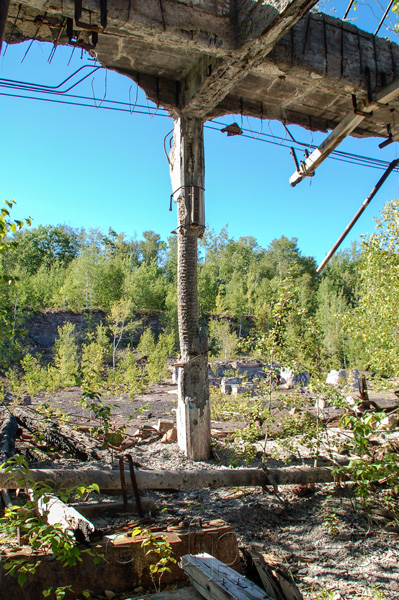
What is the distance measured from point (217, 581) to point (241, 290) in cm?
3885

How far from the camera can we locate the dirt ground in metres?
3.26

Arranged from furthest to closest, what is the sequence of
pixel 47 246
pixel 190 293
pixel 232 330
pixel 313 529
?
pixel 47 246 < pixel 232 330 < pixel 190 293 < pixel 313 529

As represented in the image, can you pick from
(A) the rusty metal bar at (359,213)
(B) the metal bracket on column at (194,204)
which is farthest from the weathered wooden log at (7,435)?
(A) the rusty metal bar at (359,213)

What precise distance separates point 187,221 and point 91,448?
12.1ft

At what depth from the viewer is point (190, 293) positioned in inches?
261

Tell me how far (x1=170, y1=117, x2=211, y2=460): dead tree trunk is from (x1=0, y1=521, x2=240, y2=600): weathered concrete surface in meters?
3.03

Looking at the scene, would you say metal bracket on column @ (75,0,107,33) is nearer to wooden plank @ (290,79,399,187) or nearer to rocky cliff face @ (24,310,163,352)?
wooden plank @ (290,79,399,187)

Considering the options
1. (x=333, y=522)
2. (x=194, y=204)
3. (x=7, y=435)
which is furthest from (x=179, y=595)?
(x=194, y=204)

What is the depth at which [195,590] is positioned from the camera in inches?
107

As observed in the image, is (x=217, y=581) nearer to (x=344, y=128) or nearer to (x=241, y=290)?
(x=344, y=128)

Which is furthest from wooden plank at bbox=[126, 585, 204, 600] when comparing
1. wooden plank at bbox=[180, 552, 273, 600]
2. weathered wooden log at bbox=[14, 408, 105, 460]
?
weathered wooden log at bbox=[14, 408, 105, 460]

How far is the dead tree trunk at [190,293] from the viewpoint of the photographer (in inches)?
252

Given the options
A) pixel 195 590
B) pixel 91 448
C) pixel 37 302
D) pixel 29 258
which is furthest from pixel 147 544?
pixel 29 258

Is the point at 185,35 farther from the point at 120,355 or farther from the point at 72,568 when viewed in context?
the point at 120,355
